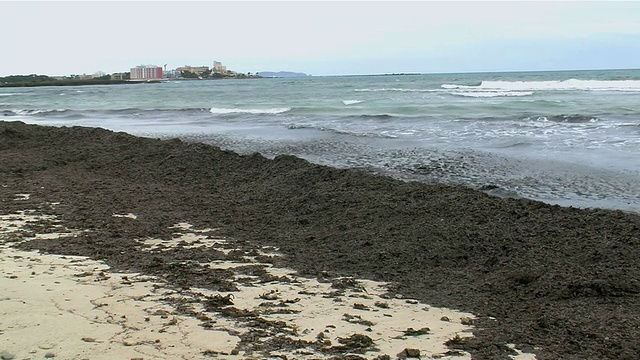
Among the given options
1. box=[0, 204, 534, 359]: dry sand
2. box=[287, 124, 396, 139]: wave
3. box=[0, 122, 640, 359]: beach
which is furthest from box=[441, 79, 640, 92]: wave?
box=[0, 204, 534, 359]: dry sand

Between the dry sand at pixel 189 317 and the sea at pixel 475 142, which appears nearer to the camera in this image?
the dry sand at pixel 189 317

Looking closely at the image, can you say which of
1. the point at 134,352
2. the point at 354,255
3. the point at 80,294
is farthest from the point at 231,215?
the point at 134,352

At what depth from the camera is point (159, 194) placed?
7.98 metres

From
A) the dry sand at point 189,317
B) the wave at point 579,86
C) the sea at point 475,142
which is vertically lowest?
the dry sand at point 189,317

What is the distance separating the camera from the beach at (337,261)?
11.5 ft

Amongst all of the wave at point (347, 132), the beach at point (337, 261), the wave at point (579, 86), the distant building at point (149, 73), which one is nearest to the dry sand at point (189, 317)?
the beach at point (337, 261)

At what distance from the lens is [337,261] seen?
17.0 ft

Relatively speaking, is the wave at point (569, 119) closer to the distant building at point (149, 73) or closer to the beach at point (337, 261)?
the beach at point (337, 261)

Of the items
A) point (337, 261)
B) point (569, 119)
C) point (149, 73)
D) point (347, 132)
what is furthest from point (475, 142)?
point (149, 73)

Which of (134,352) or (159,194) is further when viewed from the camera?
(159,194)

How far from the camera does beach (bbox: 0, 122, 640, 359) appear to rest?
11.5 feet

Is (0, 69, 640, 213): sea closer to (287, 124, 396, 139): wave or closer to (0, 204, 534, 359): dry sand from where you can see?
(287, 124, 396, 139): wave

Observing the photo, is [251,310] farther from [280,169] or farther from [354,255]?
[280,169]

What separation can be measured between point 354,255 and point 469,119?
1722cm
